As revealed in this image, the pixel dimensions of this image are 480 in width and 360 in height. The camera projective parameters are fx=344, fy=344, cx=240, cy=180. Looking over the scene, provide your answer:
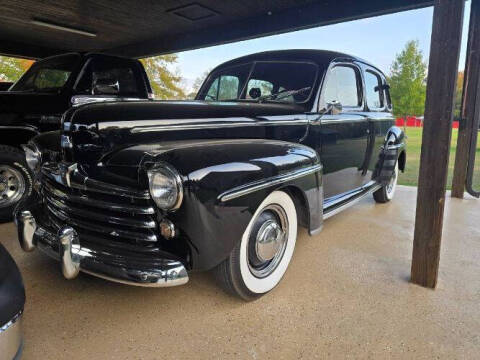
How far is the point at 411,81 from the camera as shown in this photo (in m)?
18.0

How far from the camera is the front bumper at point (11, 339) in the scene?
143cm

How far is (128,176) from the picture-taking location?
6.25ft

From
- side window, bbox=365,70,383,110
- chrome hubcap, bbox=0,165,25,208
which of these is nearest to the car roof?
side window, bbox=365,70,383,110

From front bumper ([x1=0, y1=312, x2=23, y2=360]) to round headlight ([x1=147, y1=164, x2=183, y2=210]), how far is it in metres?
0.79

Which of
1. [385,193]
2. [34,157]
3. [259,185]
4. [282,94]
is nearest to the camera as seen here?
[259,185]

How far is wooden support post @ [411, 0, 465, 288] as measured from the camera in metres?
2.15

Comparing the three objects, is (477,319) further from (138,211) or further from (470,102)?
(470,102)

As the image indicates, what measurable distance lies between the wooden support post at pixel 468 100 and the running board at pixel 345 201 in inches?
84.4

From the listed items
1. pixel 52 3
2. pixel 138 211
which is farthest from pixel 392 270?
pixel 52 3

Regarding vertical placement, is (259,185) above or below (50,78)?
below

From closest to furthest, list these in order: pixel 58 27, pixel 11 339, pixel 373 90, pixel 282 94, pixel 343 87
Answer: pixel 11 339
pixel 282 94
pixel 343 87
pixel 373 90
pixel 58 27

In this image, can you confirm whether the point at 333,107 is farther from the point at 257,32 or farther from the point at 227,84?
the point at 257,32

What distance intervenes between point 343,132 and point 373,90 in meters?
1.18

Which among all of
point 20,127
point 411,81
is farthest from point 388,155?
point 411,81
